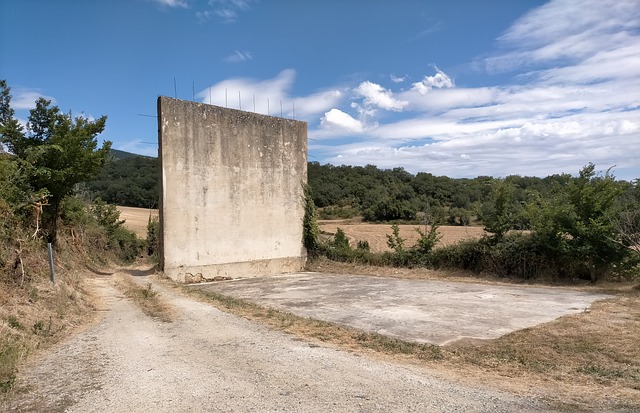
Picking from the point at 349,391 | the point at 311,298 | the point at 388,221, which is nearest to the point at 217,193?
the point at 311,298

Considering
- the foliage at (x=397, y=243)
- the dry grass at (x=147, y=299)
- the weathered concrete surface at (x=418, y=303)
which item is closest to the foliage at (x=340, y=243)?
the foliage at (x=397, y=243)

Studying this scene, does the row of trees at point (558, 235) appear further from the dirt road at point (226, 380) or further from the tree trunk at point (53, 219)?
the tree trunk at point (53, 219)

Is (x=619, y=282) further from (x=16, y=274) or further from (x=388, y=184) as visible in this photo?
(x=388, y=184)

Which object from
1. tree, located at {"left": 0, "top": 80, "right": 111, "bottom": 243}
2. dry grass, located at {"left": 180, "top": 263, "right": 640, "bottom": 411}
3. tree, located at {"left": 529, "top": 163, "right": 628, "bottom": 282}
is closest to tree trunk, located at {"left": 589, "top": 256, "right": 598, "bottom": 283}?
tree, located at {"left": 529, "top": 163, "right": 628, "bottom": 282}

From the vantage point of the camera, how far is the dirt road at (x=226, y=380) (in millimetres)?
4547

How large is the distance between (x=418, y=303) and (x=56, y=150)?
44.9 feet

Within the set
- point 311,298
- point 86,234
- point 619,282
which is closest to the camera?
point 311,298

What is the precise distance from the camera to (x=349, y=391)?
4934 millimetres

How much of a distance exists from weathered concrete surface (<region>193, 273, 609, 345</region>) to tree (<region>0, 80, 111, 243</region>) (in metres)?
6.40

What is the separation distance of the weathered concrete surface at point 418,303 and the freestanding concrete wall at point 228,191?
174cm

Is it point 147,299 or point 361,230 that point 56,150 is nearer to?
point 147,299

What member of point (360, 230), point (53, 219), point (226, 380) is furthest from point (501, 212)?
point (360, 230)

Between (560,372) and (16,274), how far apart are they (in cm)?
973

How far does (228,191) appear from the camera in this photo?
18422 millimetres
